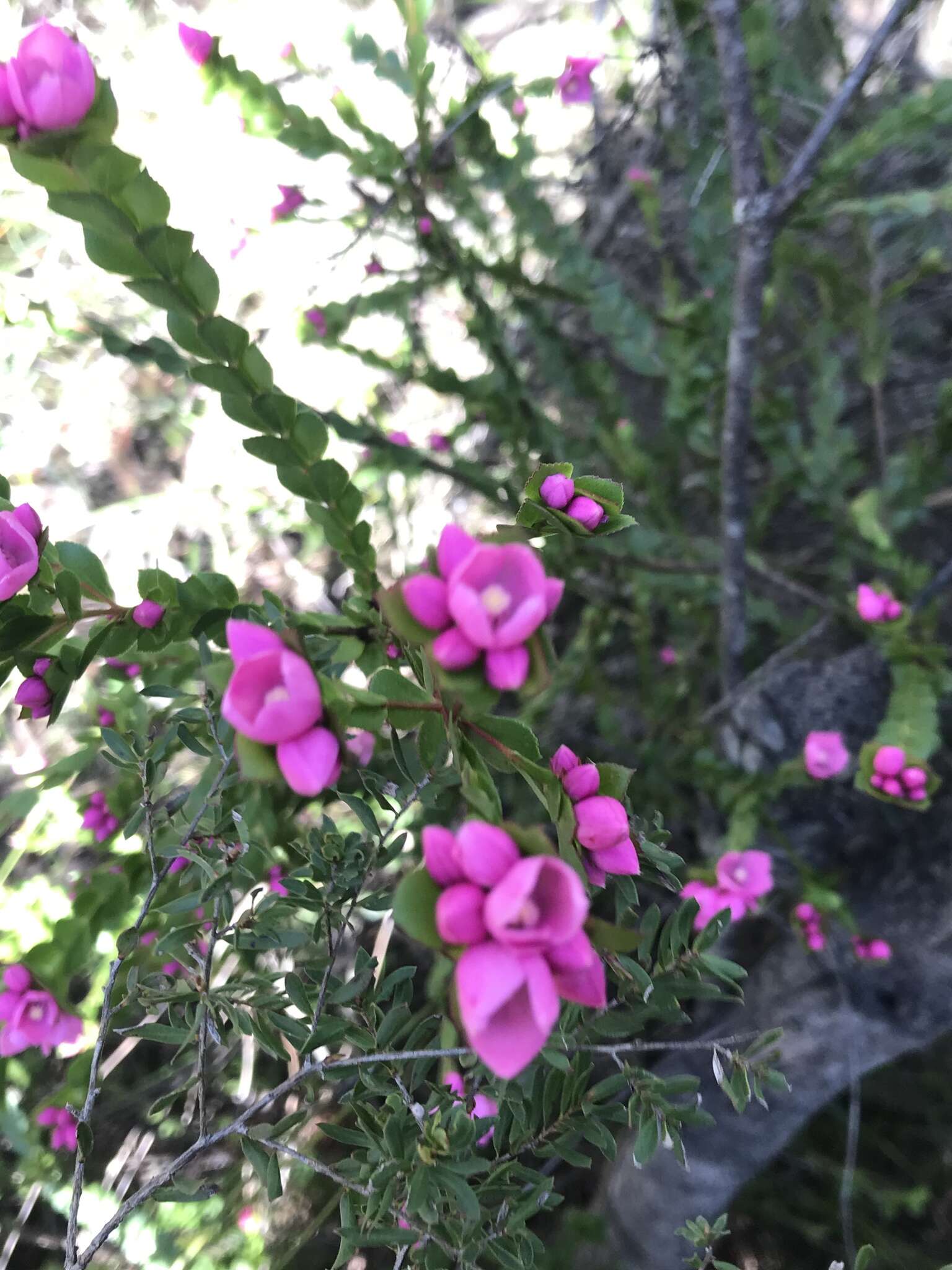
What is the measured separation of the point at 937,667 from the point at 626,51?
53.2 inches

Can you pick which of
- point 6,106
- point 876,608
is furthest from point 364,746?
point 876,608

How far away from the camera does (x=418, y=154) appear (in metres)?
1.02

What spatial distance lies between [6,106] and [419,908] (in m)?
0.44

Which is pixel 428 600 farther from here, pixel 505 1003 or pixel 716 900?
pixel 716 900

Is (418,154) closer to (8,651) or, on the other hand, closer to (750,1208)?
(8,651)

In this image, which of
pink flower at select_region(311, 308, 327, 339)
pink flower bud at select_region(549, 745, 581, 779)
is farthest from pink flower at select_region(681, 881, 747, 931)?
pink flower at select_region(311, 308, 327, 339)

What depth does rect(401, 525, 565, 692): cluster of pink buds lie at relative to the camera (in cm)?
30

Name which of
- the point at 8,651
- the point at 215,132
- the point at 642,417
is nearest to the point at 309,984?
the point at 8,651

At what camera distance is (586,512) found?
40 centimetres

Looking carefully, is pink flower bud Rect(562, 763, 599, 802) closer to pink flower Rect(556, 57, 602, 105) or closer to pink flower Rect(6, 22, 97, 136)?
pink flower Rect(6, 22, 97, 136)

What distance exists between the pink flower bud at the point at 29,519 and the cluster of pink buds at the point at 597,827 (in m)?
0.35

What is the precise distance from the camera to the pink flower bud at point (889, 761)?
88cm

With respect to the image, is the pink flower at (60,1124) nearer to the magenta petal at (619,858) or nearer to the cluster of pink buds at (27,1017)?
the cluster of pink buds at (27,1017)

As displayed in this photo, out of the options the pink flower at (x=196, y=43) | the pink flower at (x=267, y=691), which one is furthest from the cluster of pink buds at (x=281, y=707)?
the pink flower at (x=196, y=43)
